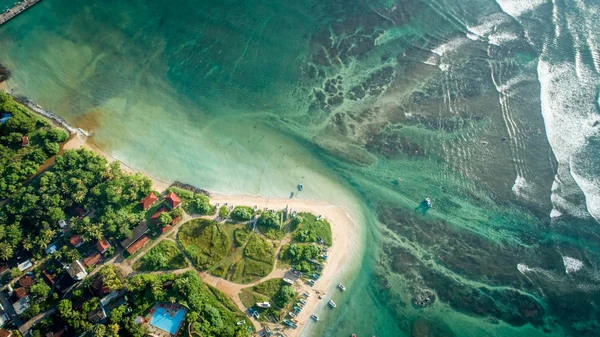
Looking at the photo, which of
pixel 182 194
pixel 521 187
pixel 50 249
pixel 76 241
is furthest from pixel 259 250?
pixel 521 187

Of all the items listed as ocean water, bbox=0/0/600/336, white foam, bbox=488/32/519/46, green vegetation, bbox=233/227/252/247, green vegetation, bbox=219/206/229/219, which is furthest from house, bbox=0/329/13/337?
white foam, bbox=488/32/519/46

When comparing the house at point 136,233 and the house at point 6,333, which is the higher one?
the house at point 136,233

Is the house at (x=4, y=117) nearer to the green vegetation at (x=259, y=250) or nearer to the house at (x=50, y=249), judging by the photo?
the house at (x=50, y=249)

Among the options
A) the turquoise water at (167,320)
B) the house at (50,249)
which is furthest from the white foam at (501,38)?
the house at (50,249)

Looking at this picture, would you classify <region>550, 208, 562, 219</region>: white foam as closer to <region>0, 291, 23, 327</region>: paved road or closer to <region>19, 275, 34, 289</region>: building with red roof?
<region>19, 275, 34, 289</region>: building with red roof

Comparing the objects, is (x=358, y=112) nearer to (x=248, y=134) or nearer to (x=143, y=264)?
(x=248, y=134)

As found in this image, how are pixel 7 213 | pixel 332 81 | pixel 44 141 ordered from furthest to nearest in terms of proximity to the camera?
pixel 332 81, pixel 44 141, pixel 7 213

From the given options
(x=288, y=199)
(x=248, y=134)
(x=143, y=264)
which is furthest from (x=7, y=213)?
(x=288, y=199)
